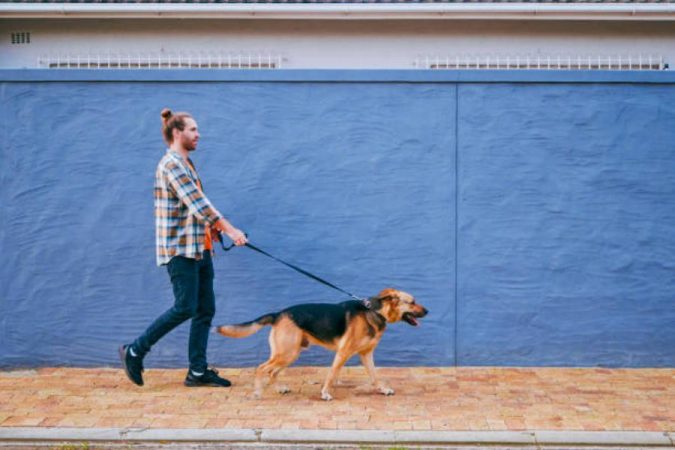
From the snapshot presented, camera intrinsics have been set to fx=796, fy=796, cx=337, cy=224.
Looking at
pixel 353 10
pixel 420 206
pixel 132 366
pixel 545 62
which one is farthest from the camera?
pixel 545 62

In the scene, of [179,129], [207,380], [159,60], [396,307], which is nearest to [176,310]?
[207,380]

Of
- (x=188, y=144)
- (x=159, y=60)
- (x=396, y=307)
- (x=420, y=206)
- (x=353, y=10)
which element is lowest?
(x=396, y=307)

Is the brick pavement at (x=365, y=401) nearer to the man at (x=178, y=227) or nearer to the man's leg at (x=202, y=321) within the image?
the man's leg at (x=202, y=321)

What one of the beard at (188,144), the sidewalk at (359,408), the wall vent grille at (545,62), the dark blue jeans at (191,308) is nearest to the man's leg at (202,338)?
the dark blue jeans at (191,308)

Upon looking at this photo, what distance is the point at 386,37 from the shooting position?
967cm

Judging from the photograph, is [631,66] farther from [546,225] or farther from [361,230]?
[361,230]

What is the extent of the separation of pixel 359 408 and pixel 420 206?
2.21 meters

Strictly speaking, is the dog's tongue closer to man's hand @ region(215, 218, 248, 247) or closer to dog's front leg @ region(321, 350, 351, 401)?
dog's front leg @ region(321, 350, 351, 401)

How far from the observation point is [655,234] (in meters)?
7.50

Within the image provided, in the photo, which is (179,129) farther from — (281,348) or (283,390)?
(283,390)

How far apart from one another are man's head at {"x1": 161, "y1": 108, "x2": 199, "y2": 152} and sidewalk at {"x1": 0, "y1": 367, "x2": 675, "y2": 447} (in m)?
2.05

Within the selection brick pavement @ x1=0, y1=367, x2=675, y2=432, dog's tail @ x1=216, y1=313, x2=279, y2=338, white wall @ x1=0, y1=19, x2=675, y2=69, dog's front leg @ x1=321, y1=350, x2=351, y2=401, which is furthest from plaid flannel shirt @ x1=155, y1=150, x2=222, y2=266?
white wall @ x1=0, y1=19, x2=675, y2=69

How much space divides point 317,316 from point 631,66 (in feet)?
18.1

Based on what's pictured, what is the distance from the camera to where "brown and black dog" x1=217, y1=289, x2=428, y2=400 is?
6301 mm
